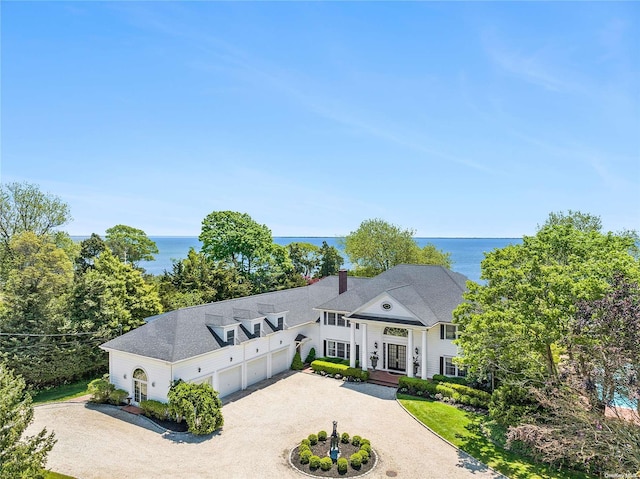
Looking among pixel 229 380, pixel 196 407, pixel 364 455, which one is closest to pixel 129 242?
pixel 229 380

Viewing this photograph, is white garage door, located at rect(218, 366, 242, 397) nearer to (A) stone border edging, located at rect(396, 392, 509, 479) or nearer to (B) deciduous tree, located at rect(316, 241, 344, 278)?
(A) stone border edging, located at rect(396, 392, 509, 479)

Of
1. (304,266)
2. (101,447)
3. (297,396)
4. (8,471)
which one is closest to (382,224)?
(304,266)

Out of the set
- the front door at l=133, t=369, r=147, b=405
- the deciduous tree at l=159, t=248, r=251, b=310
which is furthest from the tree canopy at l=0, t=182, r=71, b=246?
the front door at l=133, t=369, r=147, b=405

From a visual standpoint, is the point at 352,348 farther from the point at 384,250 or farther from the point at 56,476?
the point at 384,250

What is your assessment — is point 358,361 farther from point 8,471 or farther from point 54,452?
point 8,471

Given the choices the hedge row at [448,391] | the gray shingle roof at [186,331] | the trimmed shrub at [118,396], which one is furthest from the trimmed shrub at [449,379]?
the trimmed shrub at [118,396]
